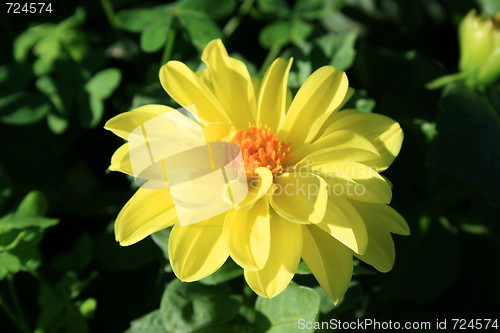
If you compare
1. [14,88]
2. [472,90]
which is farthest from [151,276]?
[472,90]

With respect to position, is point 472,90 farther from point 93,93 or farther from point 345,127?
point 93,93

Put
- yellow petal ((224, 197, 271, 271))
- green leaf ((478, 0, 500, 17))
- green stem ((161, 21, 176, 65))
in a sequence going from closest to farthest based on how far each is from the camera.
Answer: yellow petal ((224, 197, 271, 271)), green stem ((161, 21, 176, 65)), green leaf ((478, 0, 500, 17))

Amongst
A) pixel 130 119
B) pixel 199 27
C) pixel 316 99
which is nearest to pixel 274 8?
pixel 199 27

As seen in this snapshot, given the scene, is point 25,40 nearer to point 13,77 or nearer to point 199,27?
point 13,77

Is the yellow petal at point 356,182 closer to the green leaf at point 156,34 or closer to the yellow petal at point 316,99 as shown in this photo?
the yellow petal at point 316,99

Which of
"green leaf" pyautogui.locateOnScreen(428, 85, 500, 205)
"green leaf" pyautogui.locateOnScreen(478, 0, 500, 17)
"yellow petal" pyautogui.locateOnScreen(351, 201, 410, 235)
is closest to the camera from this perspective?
"yellow petal" pyautogui.locateOnScreen(351, 201, 410, 235)

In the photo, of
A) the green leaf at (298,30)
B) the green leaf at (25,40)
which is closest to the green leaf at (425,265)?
the green leaf at (298,30)

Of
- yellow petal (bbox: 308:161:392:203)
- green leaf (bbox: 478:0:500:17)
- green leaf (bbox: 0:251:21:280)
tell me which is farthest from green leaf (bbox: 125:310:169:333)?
green leaf (bbox: 478:0:500:17)

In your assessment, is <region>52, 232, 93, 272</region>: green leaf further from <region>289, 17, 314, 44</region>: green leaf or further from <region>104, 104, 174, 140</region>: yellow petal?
<region>289, 17, 314, 44</region>: green leaf
